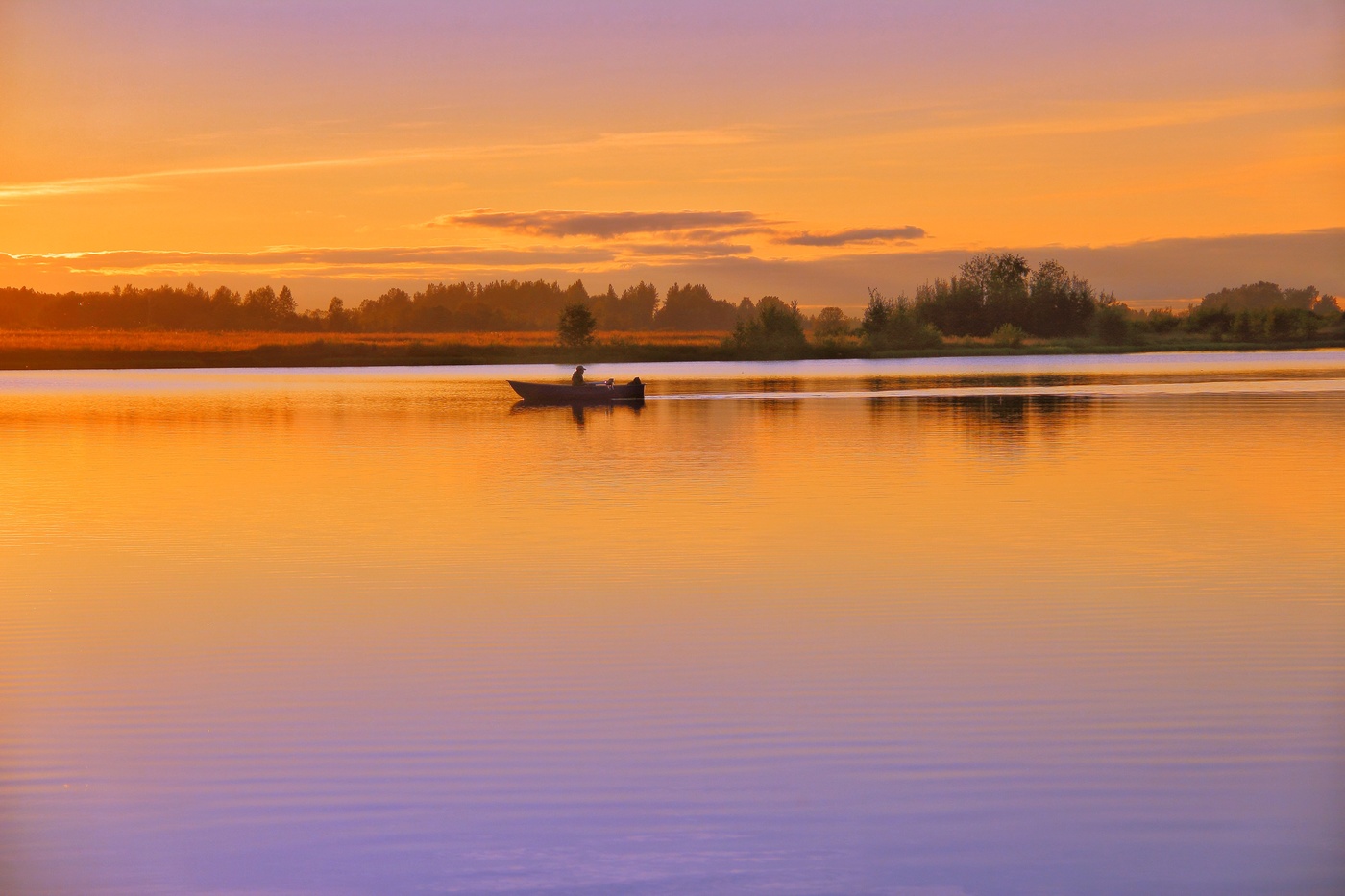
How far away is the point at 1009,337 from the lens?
143875 millimetres

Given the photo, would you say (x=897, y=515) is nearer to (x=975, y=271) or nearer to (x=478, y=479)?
(x=478, y=479)

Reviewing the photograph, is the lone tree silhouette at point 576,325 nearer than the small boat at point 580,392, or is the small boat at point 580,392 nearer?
the small boat at point 580,392

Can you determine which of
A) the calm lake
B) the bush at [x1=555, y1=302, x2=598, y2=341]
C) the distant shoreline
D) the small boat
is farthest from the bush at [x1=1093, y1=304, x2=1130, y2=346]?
the calm lake

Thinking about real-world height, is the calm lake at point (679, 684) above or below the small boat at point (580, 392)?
below

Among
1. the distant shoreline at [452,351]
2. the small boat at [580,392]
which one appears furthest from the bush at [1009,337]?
the small boat at [580,392]

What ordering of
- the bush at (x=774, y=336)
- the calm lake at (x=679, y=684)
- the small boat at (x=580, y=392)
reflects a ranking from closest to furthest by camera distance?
1. the calm lake at (x=679, y=684)
2. the small boat at (x=580, y=392)
3. the bush at (x=774, y=336)

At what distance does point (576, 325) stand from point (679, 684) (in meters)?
125

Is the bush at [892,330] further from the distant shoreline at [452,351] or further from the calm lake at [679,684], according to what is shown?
the calm lake at [679,684]

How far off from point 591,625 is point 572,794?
479 cm

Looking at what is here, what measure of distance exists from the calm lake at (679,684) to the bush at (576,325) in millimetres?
109632

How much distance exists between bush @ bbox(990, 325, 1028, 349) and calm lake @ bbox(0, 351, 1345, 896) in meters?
119

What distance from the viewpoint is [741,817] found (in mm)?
8039

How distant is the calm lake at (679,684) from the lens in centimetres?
766

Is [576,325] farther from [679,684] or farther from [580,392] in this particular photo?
[679,684]
